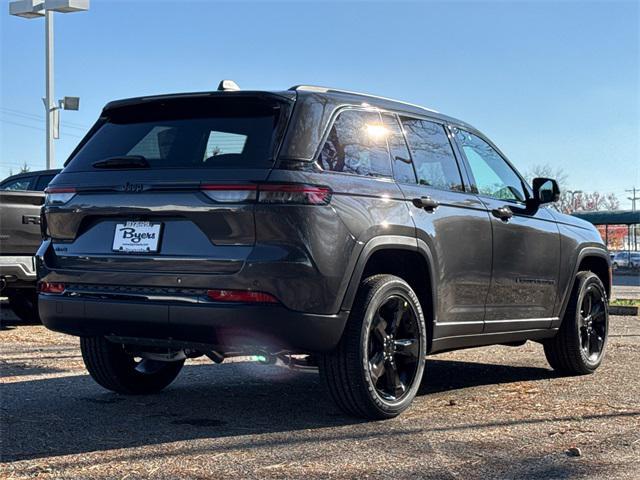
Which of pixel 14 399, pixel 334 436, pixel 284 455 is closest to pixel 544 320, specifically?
pixel 334 436

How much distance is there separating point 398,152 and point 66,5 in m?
15.3

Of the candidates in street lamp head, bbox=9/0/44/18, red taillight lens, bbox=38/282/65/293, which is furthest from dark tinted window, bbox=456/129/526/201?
street lamp head, bbox=9/0/44/18

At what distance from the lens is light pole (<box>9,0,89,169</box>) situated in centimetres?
1939

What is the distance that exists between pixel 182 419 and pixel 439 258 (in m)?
1.84

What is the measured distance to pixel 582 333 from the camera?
7598 millimetres

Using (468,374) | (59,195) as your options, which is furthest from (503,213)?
(59,195)

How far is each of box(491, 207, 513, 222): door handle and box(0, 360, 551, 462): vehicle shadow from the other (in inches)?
52.2

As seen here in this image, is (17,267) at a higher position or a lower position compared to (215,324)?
lower

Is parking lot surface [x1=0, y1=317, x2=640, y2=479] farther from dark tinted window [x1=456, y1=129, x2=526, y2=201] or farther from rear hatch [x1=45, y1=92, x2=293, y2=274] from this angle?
dark tinted window [x1=456, y1=129, x2=526, y2=201]

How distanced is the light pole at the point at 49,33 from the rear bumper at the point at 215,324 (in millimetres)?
15630

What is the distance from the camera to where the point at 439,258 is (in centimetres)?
569

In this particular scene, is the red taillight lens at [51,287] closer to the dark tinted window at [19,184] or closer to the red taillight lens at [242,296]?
the red taillight lens at [242,296]

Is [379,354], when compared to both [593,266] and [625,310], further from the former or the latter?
[625,310]

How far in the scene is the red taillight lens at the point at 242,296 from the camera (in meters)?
4.69
